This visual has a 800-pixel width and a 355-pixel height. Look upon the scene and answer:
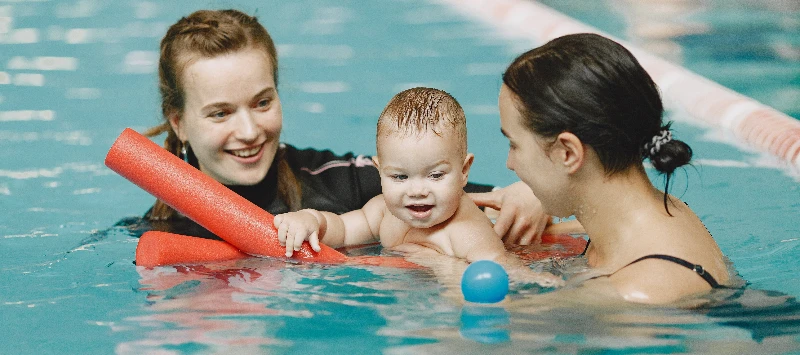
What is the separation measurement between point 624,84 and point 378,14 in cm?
810

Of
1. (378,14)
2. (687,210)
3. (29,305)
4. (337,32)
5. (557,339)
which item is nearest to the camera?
(557,339)

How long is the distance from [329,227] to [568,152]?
1.18 metres

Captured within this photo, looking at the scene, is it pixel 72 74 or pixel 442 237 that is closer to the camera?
pixel 442 237

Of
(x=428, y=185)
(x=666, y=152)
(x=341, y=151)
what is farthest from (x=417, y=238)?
(x=341, y=151)

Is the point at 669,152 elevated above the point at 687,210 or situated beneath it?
elevated above

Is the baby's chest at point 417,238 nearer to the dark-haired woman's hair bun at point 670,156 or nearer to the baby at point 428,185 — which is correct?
the baby at point 428,185

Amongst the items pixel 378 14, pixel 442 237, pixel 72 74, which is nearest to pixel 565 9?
pixel 378 14

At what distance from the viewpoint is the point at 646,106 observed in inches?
118

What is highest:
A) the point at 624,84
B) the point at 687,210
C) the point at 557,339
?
the point at 624,84

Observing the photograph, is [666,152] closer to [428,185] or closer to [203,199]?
[428,185]

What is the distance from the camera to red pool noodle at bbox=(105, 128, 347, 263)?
3623 millimetres

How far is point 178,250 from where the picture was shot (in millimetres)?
3609

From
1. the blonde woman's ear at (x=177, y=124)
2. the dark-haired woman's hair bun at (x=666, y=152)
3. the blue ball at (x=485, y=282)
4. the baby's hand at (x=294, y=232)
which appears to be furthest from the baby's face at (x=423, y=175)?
the blonde woman's ear at (x=177, y=124)

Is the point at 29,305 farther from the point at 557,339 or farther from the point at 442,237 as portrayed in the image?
the point at 557,339
